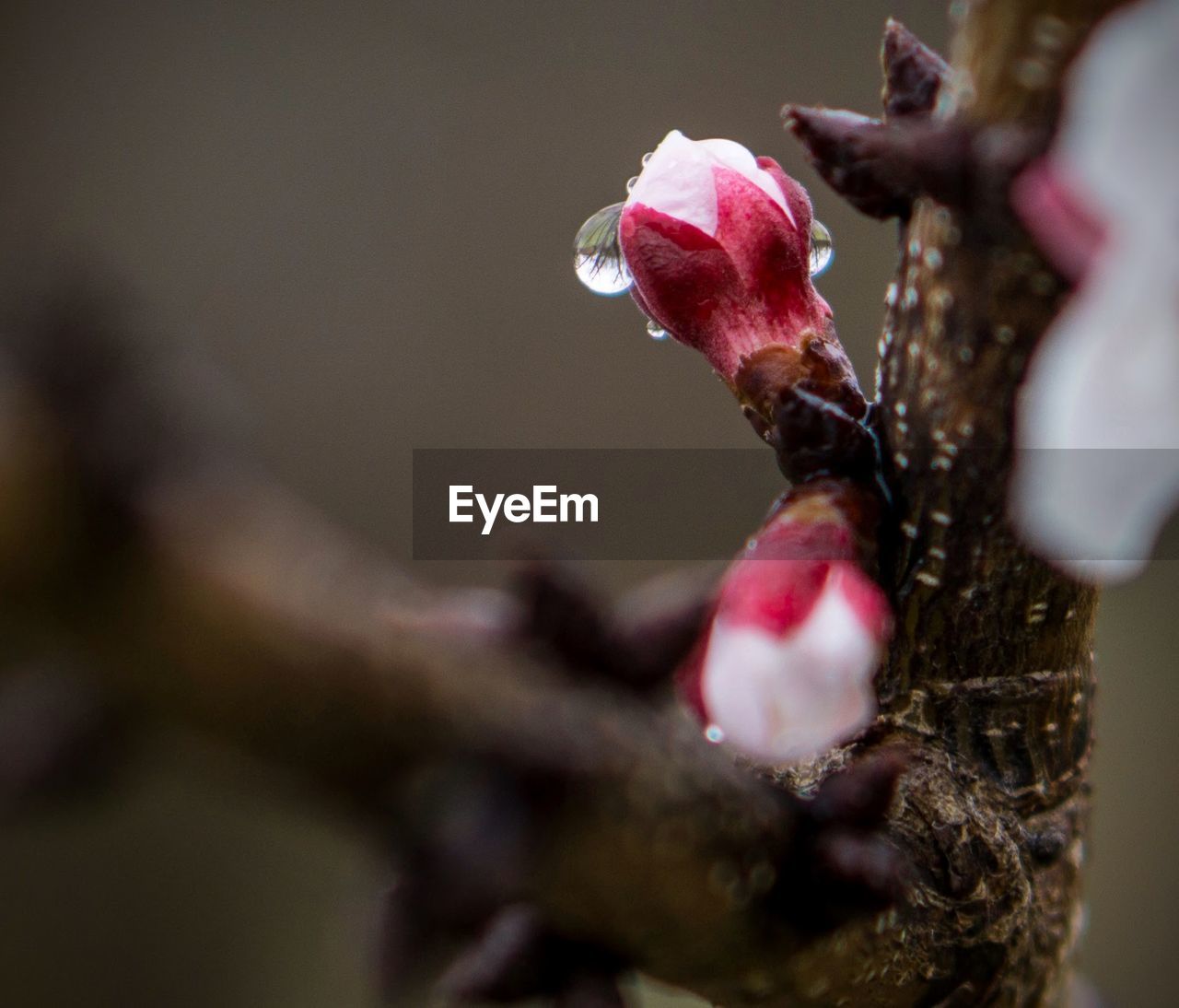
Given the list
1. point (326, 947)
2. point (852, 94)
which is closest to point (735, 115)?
point (852, 94)

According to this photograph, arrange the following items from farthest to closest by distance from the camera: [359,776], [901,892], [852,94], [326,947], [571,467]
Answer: [852,94], [326,947], [571,467], [901,892], [359,776]

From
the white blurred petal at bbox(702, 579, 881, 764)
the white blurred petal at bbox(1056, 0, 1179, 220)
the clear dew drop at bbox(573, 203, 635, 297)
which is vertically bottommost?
the white blurred petal at bbox(702, 579, 881, 764)

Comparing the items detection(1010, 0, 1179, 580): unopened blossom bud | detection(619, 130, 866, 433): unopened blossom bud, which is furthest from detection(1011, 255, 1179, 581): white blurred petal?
detection(619, 130, 866, 433): unopened blossom bud

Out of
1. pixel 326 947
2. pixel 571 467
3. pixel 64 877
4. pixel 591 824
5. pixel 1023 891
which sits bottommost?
pixel 326 947

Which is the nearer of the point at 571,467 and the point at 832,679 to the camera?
the point at 832,679

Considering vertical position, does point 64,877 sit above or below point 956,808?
below

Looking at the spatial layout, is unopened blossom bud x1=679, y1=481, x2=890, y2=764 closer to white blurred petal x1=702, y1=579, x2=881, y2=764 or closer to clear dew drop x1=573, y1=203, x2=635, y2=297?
white blurred petal x1=702, y1=579, x2=881, y2=764

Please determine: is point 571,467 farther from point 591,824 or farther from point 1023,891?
point 591,824
